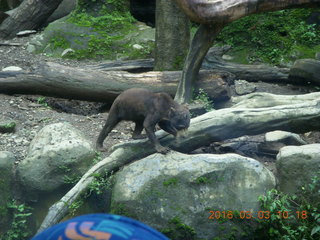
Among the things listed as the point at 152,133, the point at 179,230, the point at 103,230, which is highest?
the point at 103,230

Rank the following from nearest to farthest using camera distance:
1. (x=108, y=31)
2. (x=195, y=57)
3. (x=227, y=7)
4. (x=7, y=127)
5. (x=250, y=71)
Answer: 1. (x=227, y=7)
2. (x=7, y=127)
3. (x=195, y=57)
4. (x=250, y=71)
5. (x=108, y=31)

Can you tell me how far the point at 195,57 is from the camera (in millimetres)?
7367

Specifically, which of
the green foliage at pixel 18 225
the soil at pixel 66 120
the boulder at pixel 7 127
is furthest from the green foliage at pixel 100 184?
the boulder at pixel 7 127

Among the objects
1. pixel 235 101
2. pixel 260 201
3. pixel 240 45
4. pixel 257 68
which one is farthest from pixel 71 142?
pixel 240 45

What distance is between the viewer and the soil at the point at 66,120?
6586 millimetres

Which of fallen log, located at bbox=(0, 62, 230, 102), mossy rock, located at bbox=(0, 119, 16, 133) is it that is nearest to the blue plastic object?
mossy rock, located at bbox=(0, 119, 16, 133)

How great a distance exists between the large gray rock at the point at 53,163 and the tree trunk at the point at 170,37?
3.13 meters

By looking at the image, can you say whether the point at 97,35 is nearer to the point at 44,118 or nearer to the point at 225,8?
the point at 44,118

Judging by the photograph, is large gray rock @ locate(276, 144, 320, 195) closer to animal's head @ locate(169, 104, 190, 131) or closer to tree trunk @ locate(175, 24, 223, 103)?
animal's head @ locate(169, 104, 190, 131)

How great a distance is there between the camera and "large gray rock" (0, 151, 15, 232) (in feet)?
18.9

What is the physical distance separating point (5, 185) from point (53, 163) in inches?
24.8

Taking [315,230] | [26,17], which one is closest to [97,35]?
[26,17]

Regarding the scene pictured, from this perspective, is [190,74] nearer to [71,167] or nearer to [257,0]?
[257,0]

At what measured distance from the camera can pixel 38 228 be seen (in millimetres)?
5762
